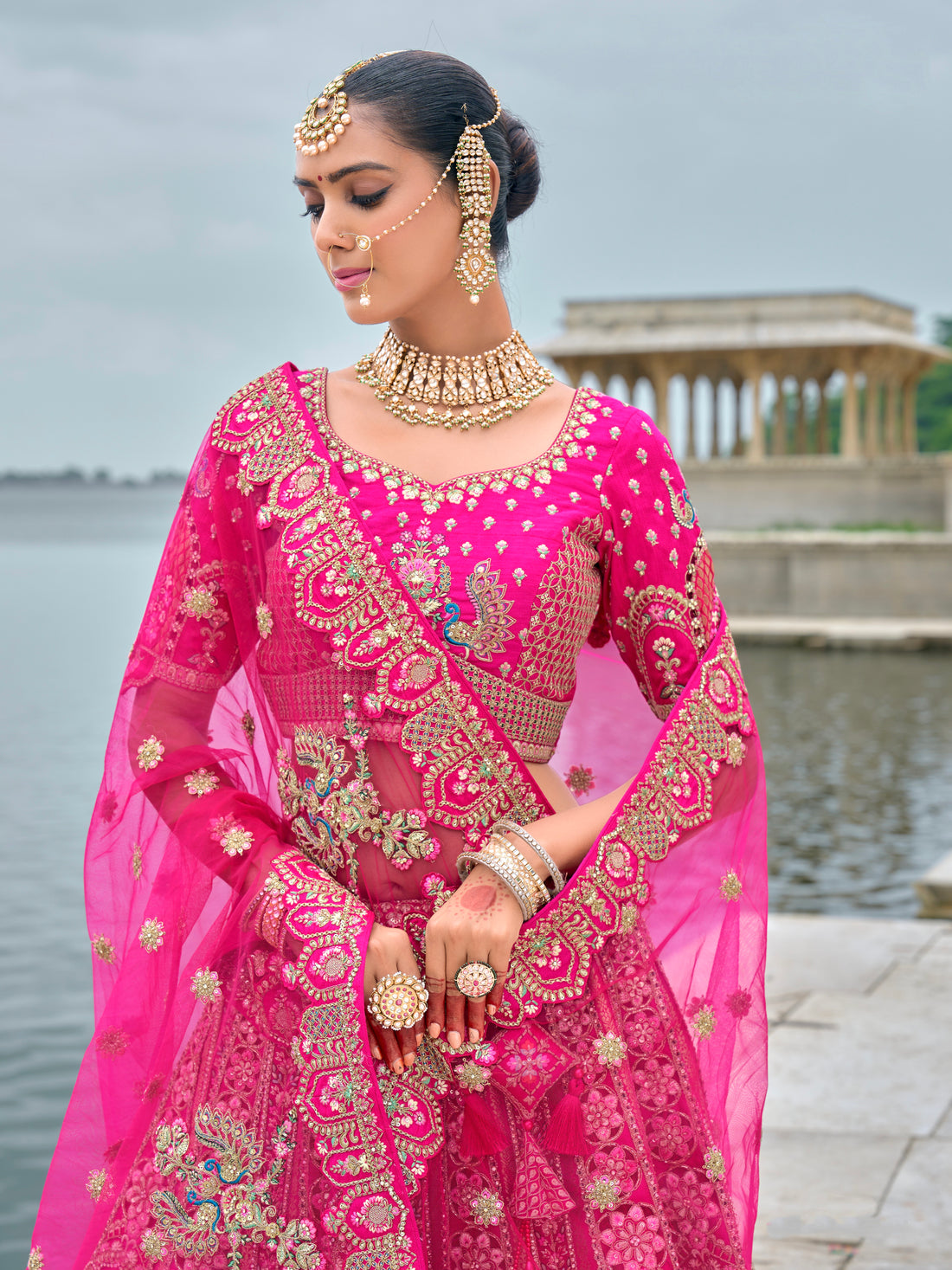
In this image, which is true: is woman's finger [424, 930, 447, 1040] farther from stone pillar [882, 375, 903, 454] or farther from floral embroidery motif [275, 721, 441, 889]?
stone pillar [882, 375, 903, 454]

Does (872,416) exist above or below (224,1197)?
above

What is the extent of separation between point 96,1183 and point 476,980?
455 millimetres

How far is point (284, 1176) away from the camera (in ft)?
4.62

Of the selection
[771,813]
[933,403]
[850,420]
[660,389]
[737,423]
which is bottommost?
[771,813]

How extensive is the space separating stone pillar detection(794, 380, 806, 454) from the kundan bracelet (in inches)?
1049

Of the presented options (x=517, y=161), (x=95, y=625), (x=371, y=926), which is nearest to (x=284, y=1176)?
(x=371, y=926)

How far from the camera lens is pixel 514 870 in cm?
141

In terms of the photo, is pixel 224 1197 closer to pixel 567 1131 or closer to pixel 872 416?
pixel 567 1131

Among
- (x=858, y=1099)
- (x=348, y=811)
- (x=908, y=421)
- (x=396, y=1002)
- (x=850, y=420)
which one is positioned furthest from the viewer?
(x=908, y=421)

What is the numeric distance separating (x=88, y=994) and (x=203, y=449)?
447cm

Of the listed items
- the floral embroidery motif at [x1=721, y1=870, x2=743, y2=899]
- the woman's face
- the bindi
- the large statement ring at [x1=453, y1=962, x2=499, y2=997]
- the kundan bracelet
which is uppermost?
the woman's face

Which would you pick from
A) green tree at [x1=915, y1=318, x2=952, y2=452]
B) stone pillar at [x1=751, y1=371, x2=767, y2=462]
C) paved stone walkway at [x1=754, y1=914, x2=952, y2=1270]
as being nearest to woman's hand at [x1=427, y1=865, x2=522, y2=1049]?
paved stone walkway at [x1=754, y1=914, x2=952, y2=1270]

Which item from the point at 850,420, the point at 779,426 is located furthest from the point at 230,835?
the point at 779,426

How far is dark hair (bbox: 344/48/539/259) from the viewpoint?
1.48 metres
